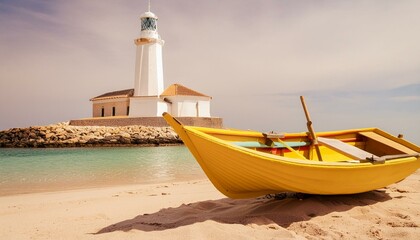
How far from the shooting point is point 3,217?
199 inches

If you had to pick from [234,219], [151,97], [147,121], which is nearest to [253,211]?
[234,219]

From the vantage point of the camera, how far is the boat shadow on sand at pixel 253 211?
12.6 ft

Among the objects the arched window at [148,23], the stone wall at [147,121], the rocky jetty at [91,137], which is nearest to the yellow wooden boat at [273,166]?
the rocky jetty at [91,137]

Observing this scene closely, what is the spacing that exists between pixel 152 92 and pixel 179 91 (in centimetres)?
317

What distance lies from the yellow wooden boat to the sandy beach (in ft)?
1.02

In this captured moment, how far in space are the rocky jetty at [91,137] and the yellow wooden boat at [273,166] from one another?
26142 millimetres

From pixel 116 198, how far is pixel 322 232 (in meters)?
4.53

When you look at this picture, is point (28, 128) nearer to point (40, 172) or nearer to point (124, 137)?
point (124, 137)

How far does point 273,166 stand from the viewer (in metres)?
3.51

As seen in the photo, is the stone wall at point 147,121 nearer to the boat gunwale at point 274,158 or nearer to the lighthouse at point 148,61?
the lighthouse at point 148,61

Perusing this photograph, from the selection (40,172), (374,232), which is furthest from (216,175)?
(40,172)

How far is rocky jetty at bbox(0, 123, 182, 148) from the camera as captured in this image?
29.6m

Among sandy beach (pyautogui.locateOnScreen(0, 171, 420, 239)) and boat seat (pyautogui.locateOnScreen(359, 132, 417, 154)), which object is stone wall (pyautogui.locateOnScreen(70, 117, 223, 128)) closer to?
boat seat (pyautogui.locateOnScreen(359, 132, 417, 154))

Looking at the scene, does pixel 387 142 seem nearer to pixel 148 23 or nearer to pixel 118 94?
pixel 148 23
